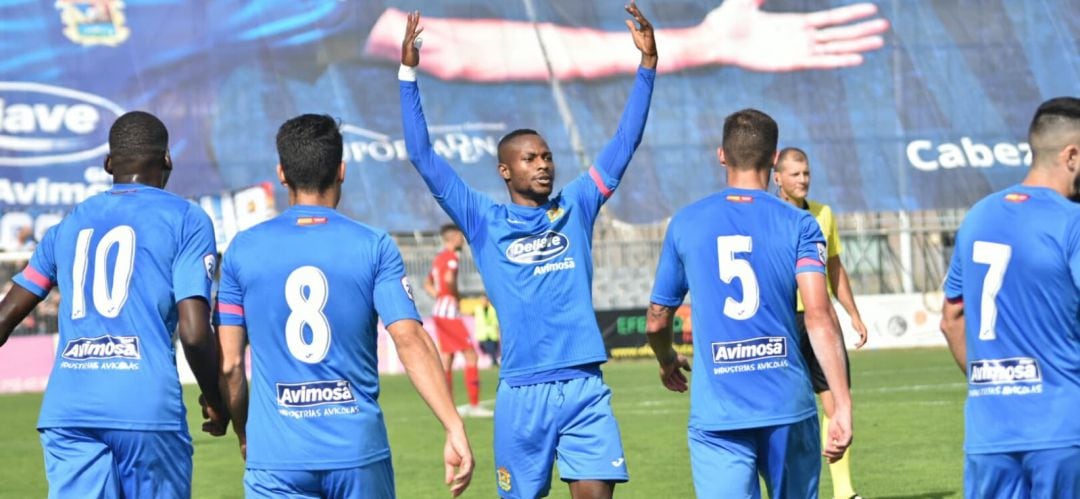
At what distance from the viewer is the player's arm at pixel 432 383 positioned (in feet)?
19.5

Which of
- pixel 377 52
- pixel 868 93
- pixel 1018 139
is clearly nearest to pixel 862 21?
pixel 868 93

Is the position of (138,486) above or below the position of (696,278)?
below

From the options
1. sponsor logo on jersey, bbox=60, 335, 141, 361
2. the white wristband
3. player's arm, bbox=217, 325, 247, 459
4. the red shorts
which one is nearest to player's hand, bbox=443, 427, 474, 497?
player's arm, bbox=217, 325, 247, 459

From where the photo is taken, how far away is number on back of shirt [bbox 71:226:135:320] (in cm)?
648

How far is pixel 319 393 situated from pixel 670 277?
1.99m

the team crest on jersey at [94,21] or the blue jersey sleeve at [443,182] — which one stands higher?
the team crest on jersey at [94,21]

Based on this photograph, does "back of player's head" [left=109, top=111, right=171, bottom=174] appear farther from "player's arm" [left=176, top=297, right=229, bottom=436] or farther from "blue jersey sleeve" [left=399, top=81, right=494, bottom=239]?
"blue jersey sleeve" [left=399, top=81, right=494, bottom=239]

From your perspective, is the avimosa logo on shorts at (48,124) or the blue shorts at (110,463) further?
the avimosa logo on shorts at (48,124)

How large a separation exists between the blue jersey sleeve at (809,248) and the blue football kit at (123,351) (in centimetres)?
248

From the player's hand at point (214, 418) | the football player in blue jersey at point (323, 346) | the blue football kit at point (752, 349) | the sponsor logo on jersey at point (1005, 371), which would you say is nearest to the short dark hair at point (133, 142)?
the football player in blue jersey at point (323, 346)

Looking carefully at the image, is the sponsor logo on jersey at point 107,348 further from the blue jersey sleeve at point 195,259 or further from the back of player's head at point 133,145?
the back of player's head at point 133,145

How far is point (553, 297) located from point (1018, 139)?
110 ft

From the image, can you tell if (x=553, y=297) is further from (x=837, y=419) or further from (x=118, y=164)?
(x=118, y=164)

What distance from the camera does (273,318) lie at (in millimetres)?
6105
